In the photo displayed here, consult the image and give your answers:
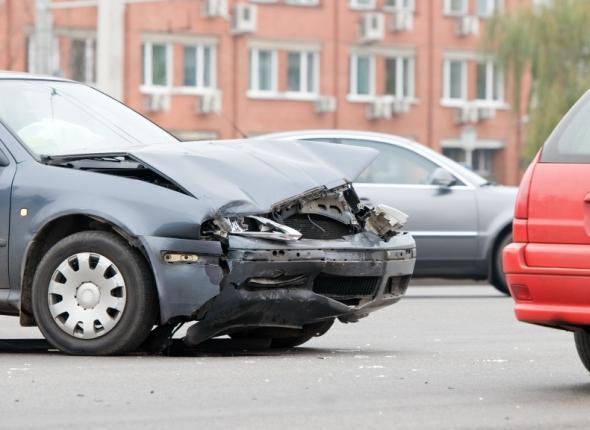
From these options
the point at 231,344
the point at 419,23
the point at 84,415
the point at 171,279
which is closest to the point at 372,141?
A: the point at 231,344

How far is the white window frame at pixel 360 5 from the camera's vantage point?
5767 centimetres

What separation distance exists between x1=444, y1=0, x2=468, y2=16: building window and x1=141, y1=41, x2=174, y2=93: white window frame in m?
10.5

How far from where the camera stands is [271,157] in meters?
9.93

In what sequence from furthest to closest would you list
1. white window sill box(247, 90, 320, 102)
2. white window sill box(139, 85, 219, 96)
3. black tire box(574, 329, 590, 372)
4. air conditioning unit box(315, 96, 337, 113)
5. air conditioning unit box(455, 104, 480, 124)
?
air conditioning unit box(455, 104, 480, 124) < air conditioning unit box(315, 96, 337, 113) < white window sill box(247, 90, 320, 102) < white window sill box(139, 85, 219, 96) < black tire box(574, 329, 590, 372)

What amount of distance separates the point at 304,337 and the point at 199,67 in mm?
44776

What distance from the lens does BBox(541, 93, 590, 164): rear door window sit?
7840 millimetres

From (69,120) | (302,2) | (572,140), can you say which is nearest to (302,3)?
(302,2)

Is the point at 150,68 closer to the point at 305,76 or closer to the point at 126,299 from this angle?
the point at 305,76

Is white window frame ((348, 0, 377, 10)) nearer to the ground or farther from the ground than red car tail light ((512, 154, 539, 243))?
farther from the ground

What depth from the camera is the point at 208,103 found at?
5353cm

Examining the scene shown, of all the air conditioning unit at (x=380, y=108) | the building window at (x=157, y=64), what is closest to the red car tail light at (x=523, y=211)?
the building window at (x=157, y=64)

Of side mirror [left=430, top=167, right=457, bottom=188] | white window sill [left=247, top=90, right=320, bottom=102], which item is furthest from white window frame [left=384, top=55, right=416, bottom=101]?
side mirror [left=430, top=167, right=457, bottom=188]

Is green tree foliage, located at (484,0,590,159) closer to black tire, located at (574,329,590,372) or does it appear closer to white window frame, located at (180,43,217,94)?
white window frame, located at (180,43,217,94)

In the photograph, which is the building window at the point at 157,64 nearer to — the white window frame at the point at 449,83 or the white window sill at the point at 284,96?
the white window sill at the point at 284,96
